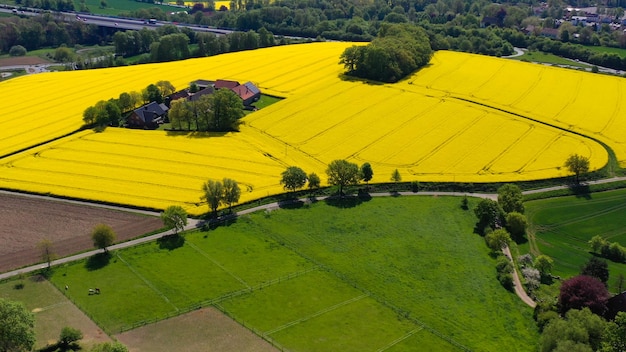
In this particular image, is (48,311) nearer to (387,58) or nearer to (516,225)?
(516,225)

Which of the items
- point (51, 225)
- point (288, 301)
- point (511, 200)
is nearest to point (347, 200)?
point (511, 200)

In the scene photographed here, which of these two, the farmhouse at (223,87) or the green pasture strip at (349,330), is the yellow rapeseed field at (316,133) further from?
the green pasture strip at (349,330)

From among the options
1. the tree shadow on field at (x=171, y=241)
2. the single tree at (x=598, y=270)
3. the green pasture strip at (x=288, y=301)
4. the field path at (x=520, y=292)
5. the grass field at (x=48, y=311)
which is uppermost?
the single tree at (x=598, y=270)

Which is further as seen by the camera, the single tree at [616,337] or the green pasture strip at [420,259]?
the green pasture strip at [420,259]

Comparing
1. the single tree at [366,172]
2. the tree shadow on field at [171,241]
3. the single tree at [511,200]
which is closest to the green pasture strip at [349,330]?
the tree shadow on field at [171,241]

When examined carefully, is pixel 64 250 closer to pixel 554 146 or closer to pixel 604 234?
pixel 604 234

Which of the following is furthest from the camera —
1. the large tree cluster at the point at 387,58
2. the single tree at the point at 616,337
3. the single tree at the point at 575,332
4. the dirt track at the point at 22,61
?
the dirt track at the point at 22,61

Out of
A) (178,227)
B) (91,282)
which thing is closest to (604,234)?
(178,227)

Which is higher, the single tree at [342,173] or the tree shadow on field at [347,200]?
the single tree at [342,173]
